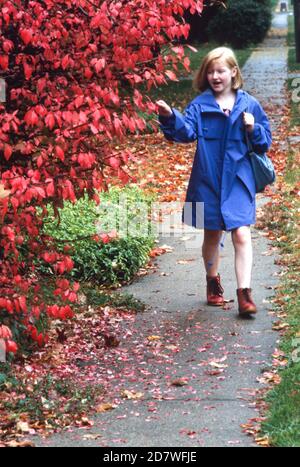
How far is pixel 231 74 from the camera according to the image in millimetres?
6230

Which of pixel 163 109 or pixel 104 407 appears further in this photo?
pixel 163 109

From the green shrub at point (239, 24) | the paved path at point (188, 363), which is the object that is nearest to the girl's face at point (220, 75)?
the paved path at point (188, 363)

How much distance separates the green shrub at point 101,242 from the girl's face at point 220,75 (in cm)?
123

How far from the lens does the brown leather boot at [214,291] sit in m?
6.52

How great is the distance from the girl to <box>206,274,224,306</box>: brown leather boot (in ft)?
1.02

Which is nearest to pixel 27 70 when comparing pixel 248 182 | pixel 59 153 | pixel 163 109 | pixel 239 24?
pixel 59 153

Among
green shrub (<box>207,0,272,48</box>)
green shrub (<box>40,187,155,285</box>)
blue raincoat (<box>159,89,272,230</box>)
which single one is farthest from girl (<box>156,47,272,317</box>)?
green shrub (<box>207,0,272,48</box>)

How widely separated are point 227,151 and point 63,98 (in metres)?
1.52

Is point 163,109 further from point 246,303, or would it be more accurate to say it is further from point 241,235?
point 246,303

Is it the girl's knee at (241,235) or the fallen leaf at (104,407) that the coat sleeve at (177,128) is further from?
the fallen leaf at (104,407)

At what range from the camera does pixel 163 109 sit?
5.88 m

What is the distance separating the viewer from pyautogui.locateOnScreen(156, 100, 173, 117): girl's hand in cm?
581
